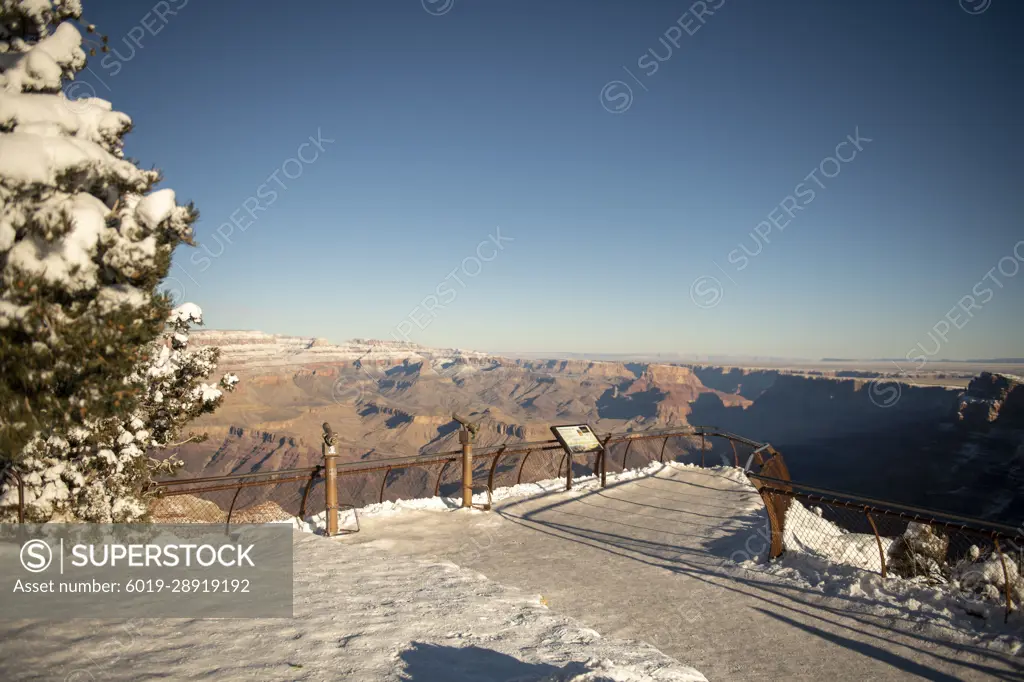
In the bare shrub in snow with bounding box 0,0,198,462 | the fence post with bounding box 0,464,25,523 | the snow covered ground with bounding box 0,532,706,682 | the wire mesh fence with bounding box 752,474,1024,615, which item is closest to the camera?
the bare shrub in snow with bounding box 0,0,198,462

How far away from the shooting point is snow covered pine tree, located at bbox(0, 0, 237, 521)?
3.80 m

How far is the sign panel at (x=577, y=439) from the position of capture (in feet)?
42.2

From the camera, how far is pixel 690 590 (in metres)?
7.64

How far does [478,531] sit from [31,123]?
902 cm

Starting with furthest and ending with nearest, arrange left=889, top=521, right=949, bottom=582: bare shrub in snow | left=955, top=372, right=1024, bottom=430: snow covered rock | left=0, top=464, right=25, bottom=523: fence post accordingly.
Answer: left=955, top=372, right=1024, bottom=430: snow covered rock < left=889, top=521, right=949, bottom=582: bare shrub in snow < left=0, top=464, right=25, bottom=523: fence post

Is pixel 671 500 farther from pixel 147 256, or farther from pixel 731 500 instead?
pixel 147 256

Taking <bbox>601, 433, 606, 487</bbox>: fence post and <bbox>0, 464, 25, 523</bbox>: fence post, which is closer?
<bbox>0, 464, 25, 523</bbox>: fence post

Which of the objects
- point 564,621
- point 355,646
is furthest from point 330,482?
point 564,621

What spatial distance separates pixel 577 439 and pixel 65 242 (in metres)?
11.3

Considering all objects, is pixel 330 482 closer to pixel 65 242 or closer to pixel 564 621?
pixel 564 621

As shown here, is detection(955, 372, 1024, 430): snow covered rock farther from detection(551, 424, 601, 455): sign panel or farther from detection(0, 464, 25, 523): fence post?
detection(0, 464, 25, 523): fence post

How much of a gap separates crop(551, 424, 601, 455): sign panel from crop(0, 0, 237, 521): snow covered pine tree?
9446 millimetres

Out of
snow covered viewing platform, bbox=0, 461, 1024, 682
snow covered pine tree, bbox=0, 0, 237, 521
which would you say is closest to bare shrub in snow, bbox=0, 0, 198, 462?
snow covered pine tree, bbox=0, 0, 237, 521

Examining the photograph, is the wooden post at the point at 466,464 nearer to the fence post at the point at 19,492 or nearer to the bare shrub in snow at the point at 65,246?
the fence post at the point at 19,492
